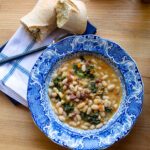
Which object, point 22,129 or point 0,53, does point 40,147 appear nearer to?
point 22,129

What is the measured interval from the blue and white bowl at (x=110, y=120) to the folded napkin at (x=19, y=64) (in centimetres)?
5

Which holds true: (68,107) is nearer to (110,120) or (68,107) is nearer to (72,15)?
(110,120)

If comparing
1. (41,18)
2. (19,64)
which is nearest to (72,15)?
(41,18)

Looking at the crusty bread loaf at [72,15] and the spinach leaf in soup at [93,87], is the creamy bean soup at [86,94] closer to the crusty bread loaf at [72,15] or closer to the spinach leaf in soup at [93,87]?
the spinach leaf in soup at [93,87]

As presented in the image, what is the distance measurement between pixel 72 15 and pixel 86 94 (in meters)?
0.22

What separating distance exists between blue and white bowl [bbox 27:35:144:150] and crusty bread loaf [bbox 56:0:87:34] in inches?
1.3

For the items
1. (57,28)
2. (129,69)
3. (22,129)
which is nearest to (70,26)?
(57,28)

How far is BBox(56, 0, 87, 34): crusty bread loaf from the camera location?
4.13 feet

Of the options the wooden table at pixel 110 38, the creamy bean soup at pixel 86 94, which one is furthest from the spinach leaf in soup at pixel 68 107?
the wooden table at pixel 110 38

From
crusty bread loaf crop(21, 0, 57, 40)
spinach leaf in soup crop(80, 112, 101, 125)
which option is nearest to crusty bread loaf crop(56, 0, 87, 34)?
crusty bread loaf crop(21, 0, 57, 40)

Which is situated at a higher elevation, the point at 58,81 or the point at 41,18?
the point at 41,18

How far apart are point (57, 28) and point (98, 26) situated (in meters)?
0.12

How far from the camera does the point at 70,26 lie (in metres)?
1.27

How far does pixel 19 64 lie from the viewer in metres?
1.30
